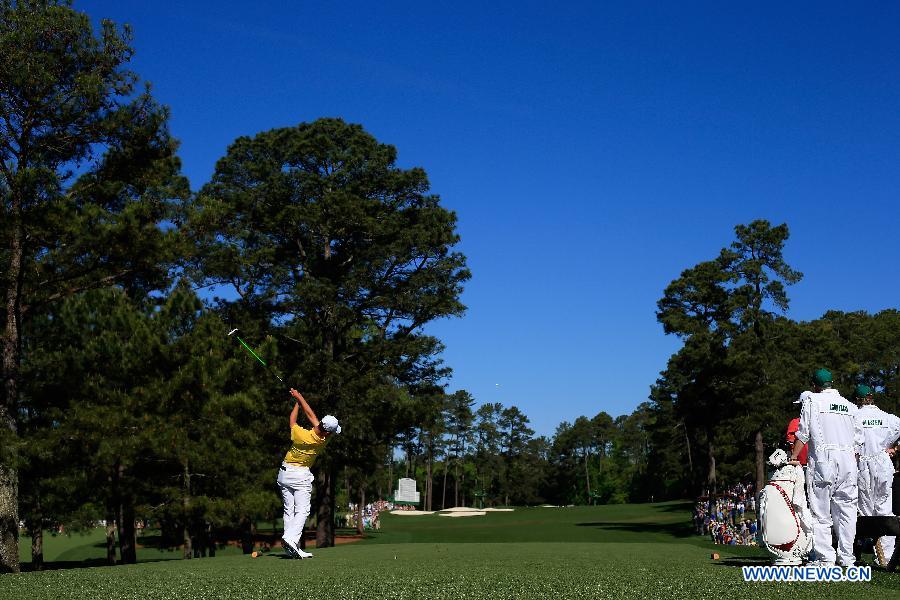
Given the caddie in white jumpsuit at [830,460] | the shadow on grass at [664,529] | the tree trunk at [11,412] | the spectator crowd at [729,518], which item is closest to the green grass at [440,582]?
the caddie in white jumpsuit at [830,460]

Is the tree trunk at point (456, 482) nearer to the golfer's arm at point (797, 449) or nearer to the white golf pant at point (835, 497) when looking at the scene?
the white golf pant at point (835, 497)

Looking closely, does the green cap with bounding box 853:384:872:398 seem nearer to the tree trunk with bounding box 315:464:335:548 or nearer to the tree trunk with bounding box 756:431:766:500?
the tree trunk with bounding box 315:464:335:548

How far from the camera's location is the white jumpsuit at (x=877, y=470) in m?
10.5

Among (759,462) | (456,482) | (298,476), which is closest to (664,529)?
(759,462)

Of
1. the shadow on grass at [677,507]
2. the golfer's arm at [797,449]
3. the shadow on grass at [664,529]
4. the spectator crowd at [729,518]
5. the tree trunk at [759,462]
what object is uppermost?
the golfer's arm at [797,449]

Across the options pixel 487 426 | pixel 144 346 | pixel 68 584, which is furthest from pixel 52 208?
pixel 487 426

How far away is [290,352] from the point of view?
35.4m

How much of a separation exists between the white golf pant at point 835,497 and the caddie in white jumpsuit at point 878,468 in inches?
53.1

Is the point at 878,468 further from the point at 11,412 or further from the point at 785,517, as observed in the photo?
the point at 11,412

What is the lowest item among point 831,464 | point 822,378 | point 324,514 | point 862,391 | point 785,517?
point 324,514

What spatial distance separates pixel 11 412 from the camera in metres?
19.1

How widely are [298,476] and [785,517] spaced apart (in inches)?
277

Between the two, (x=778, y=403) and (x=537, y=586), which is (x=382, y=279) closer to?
(x=778, y=403)

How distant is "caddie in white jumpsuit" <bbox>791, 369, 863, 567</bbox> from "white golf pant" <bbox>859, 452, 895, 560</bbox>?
161cm
